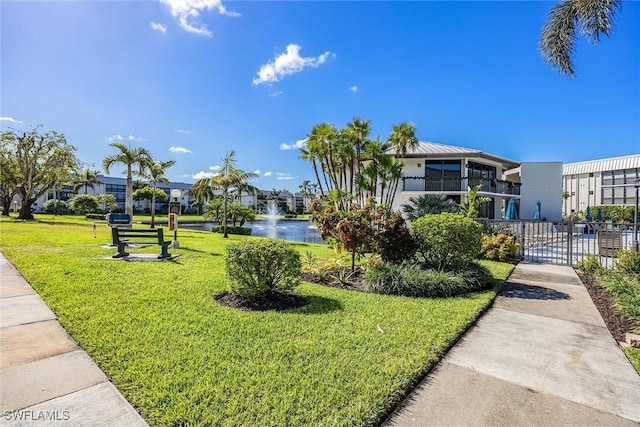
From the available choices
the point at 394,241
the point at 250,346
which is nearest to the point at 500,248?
the point at 394,241

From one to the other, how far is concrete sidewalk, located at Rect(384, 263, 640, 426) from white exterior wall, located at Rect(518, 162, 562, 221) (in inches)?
1021

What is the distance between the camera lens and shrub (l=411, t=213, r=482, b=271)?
7426 mm

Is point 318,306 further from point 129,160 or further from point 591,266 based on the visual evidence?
point 129,160

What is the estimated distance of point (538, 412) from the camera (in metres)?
2.71

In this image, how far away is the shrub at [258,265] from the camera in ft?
17.2

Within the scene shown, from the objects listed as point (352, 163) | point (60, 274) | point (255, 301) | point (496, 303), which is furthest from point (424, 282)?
point (352, 163)

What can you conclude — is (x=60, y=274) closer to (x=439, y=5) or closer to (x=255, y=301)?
(x=255, y=301)

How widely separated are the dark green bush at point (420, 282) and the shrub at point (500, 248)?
467cm

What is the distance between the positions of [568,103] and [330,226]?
13920 millimetres

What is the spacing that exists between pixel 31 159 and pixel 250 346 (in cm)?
3362

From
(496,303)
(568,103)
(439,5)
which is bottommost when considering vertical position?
(496,303)

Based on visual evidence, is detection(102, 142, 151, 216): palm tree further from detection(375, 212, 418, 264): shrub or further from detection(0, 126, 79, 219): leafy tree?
detection(375, 212, 418, 264): shrub

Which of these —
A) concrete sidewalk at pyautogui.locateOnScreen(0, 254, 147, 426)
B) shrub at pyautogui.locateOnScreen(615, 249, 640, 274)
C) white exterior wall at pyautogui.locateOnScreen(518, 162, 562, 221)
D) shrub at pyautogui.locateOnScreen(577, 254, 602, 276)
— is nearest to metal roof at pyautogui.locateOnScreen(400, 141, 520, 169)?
white exterior wall at pyautogui.locateOnScreen(518, 162, 562, 221)

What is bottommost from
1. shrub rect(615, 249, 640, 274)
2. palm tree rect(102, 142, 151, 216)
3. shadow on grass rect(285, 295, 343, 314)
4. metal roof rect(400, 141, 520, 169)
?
shadow on grass rect(285, 295, 343, 314)
